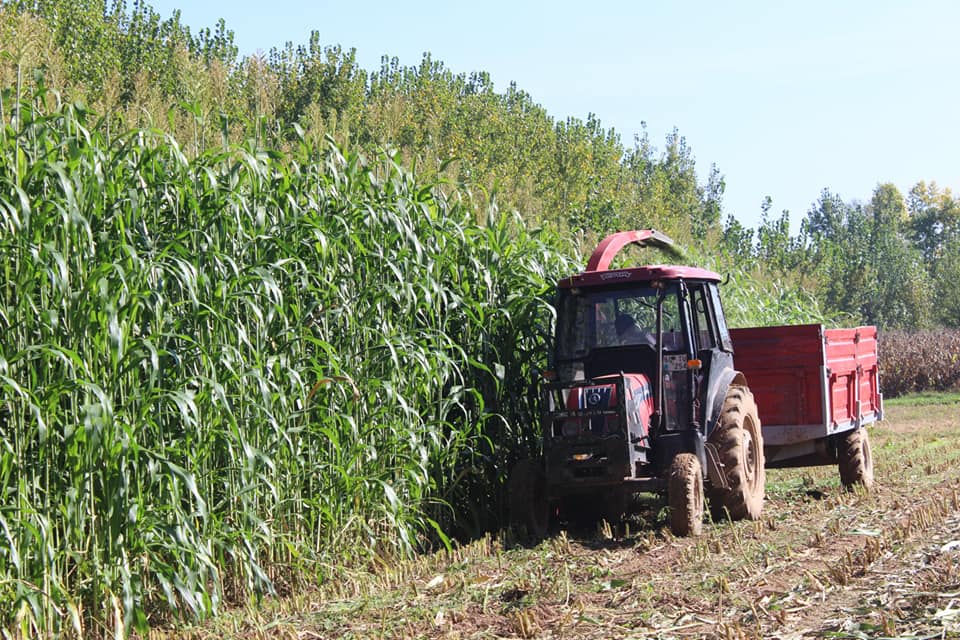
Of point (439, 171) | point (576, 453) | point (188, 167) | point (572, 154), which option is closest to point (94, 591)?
point (188, 167)

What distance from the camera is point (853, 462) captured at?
9.41 meters

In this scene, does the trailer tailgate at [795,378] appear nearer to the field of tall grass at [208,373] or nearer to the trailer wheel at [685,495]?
the trailer wheel at [685,495]

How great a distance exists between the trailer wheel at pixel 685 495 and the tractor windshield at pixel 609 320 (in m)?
1.01

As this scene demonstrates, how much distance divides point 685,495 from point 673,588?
148 centimetres

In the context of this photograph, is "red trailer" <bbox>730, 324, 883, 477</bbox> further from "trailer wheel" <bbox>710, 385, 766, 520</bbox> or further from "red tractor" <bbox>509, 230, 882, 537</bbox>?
"trailer wheel" <bbox>710, 385, 766, 520</bbox>

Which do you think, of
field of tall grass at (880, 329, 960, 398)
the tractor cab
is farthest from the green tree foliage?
the tractor cab

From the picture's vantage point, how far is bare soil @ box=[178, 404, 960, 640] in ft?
15.7

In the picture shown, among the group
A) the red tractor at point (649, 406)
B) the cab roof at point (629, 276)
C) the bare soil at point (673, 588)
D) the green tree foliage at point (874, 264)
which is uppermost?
the green tree foliage at point (874, 264)

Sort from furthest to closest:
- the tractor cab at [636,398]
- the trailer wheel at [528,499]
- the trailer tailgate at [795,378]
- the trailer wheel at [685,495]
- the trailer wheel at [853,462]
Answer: the trailer wheel at [853,462]
the trailer tailgate at [795,378]
the trailer wheel at [528,499]
the tractor cab at [636,398]
the trailer wheel at [685,495]

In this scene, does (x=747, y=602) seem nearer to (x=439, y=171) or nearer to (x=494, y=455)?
(x=494, y=455)

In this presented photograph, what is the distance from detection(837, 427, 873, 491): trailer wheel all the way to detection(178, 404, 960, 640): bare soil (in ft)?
4.09

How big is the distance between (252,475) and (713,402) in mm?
3766

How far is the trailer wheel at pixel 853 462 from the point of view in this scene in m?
9.41

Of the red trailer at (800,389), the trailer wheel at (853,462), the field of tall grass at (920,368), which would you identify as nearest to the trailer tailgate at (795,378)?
the red trailer at (800,389)
